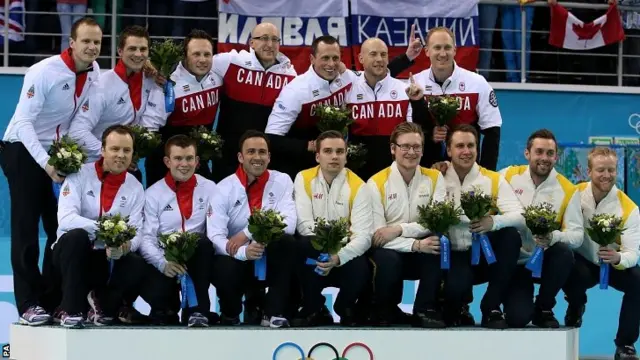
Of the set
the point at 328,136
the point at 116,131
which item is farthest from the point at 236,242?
the point at 116,131

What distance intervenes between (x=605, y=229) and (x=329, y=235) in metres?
1.88

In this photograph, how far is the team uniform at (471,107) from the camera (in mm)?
9125

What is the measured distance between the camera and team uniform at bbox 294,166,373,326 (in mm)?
8234

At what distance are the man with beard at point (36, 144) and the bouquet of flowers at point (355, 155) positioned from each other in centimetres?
188

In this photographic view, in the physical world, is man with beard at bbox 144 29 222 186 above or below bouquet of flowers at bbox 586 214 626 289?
above

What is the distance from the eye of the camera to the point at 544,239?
8336 mm

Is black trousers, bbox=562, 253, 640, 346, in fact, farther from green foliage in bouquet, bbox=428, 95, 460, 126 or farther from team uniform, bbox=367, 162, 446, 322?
green foliage in bouquet, bbox=428, 95, 460, 126

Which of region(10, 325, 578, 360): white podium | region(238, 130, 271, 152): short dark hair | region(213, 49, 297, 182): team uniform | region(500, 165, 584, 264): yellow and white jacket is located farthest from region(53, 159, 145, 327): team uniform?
region(500, 165, 584, 264): yellow and white jacket

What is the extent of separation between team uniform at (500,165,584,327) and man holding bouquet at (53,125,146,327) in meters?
2.54

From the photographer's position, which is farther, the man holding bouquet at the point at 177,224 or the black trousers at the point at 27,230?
the black trousers at the point at 27,230

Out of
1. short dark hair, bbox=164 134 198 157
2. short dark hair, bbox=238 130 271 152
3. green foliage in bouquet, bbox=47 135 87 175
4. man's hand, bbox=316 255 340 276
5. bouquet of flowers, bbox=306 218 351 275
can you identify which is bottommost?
man's hand, bbox=316 255 340 276

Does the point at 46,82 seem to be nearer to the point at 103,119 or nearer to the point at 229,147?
the point at 103,119

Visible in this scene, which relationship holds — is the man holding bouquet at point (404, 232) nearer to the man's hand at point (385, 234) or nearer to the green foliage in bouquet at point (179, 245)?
the man's hand at point (385, 234)

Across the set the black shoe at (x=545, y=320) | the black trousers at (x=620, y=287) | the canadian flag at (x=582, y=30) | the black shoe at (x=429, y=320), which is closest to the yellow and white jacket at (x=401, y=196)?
the black shoe at (x=429, y=320)
